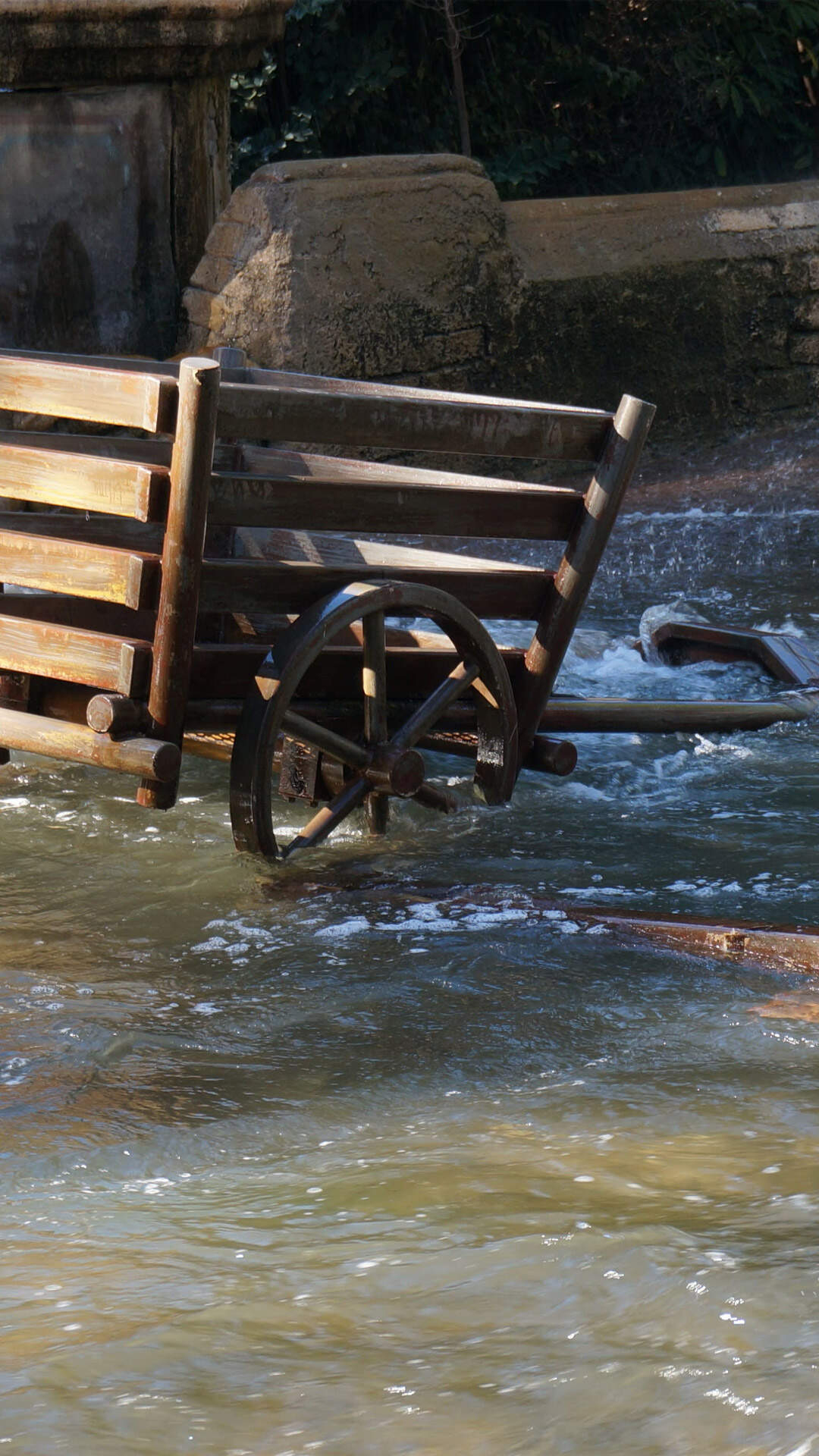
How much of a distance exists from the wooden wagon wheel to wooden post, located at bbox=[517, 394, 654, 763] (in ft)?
0.50

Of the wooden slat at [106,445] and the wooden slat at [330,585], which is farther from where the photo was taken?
the wooden slat at [106,445]

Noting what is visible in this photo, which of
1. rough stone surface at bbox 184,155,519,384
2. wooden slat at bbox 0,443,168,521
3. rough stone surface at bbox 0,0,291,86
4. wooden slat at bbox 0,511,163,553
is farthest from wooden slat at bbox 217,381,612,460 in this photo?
rough stone surface at bbox 0,0,291,86

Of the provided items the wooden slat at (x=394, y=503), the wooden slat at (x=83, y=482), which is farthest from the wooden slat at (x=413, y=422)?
the wooden slat at (x=83, y=482)

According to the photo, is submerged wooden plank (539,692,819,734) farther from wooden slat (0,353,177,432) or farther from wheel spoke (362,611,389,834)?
wooden slat (0,353,177,432)

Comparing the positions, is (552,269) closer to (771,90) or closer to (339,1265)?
(771,90)

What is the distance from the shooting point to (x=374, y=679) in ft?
13.6

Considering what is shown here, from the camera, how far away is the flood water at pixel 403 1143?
78.2 inches

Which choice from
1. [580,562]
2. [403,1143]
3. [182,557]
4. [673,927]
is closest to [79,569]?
[182,557]

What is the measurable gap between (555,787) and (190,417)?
193 cm

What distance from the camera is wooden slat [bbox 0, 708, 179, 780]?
359 centimetres

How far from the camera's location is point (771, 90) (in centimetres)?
1218

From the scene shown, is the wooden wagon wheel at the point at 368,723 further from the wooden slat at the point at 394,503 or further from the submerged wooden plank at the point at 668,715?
the submerged wooden plank at the point at 668,715

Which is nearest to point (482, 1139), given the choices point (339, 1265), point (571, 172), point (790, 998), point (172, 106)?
point (339, 1265)

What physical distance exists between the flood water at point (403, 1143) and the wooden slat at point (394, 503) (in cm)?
83
